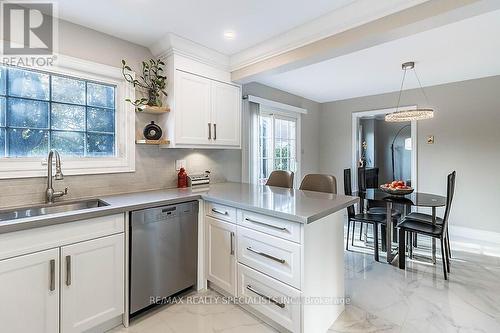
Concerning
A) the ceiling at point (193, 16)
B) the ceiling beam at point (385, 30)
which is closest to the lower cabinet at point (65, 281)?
A: the ceiling at point (193, 16)

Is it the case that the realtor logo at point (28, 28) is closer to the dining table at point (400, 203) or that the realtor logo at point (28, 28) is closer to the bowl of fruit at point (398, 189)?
the dining table at point (400, 203)

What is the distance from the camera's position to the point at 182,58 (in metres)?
2.59

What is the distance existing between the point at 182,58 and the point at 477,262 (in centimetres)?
408

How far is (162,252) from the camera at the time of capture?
2.09 meters

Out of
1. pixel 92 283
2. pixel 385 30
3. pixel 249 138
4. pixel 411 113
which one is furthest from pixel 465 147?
pixel 92 283

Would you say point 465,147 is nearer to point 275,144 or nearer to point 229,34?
point 275,144

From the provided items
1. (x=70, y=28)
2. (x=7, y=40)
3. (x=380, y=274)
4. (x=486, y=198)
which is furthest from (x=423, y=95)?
(x=7, y=40)

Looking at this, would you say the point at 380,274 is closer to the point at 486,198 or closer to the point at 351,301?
the point at 351,301

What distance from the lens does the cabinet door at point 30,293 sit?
4.71 ft

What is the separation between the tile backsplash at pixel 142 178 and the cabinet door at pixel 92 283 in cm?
69

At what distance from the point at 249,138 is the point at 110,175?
196cm

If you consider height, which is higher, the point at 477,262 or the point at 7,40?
the point at 7,40

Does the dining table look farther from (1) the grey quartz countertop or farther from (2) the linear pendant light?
(1) the grey quartz countertop

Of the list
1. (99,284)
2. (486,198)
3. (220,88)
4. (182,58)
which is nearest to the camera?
(99,284)
